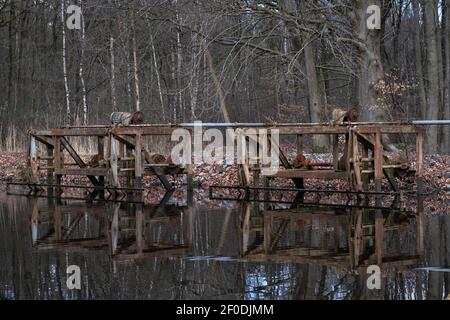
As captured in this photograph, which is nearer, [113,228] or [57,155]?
[113,228]

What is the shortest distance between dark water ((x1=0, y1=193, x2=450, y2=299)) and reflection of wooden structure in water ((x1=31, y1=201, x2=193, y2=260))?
0.02m

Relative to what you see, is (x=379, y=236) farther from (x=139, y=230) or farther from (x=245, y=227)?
(x=139, y=230)

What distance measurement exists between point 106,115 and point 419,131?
2369 cm

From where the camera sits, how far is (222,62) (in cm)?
2603

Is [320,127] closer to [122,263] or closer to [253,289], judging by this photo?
[122,263]

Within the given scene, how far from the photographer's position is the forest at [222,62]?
78.5 ft

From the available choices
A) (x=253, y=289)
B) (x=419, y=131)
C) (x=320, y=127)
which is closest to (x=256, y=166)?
(x=320, y=127)

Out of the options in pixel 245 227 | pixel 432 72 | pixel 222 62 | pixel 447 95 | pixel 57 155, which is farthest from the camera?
pixel 447 95

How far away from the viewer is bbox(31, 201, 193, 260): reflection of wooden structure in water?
34.7ft

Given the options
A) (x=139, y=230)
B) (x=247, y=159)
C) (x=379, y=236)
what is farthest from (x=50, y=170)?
(x=379, y=236)

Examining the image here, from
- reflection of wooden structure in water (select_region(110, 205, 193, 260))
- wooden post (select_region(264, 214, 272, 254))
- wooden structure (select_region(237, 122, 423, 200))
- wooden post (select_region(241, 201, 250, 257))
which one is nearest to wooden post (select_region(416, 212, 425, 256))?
wooden post (select_region(264, 214, 272, 254))

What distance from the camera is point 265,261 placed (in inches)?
371

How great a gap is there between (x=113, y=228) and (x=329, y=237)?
11.1ft

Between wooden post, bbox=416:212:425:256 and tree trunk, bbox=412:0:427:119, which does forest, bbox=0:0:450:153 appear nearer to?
tree trunk, bbox=412:0:427:119
